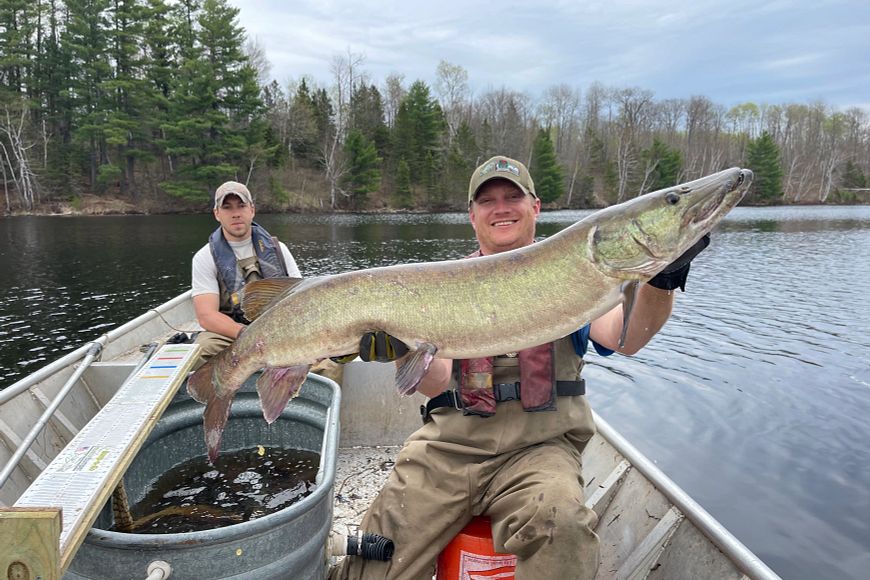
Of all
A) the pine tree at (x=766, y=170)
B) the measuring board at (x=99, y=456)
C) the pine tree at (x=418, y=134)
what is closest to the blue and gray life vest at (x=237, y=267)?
the measuring board at (x=99, y=456)

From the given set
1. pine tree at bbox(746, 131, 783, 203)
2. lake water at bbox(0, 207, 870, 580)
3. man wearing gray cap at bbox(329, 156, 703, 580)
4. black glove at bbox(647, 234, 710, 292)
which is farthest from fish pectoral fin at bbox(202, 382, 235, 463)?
pine tree at bbox(746, 131, 783, 203)

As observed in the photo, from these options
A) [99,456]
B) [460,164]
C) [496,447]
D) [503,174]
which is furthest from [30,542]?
[460,164]

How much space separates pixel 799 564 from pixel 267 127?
45993 millimetres

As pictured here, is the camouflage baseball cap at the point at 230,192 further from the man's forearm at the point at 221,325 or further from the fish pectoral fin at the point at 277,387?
the fish pectoral fin at the point at 277,387

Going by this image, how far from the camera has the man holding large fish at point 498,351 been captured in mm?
2074

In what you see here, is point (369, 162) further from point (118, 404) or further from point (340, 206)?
point (118, 404)

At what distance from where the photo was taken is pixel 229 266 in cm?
482

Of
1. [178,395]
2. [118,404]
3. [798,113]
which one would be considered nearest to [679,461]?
[178,395]

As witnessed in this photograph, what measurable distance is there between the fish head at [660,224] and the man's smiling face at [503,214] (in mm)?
736

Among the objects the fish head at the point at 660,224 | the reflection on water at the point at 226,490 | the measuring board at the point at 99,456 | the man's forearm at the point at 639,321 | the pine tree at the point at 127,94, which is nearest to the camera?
the measuring board at the point at 99,456

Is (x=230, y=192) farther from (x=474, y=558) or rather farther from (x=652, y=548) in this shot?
(x=652, y=548)

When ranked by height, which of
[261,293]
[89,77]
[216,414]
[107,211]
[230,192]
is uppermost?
[89,77]

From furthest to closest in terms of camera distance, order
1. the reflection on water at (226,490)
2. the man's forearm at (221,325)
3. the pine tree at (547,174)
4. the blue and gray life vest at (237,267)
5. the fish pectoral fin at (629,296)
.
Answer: the pine tree at (547,174), the blue and gray life vest at (237,267), the man's forearm at (221,325), the reflection on water at (226,490), the fish pectoral fin at (629,296)

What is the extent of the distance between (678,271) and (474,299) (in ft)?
2.60
